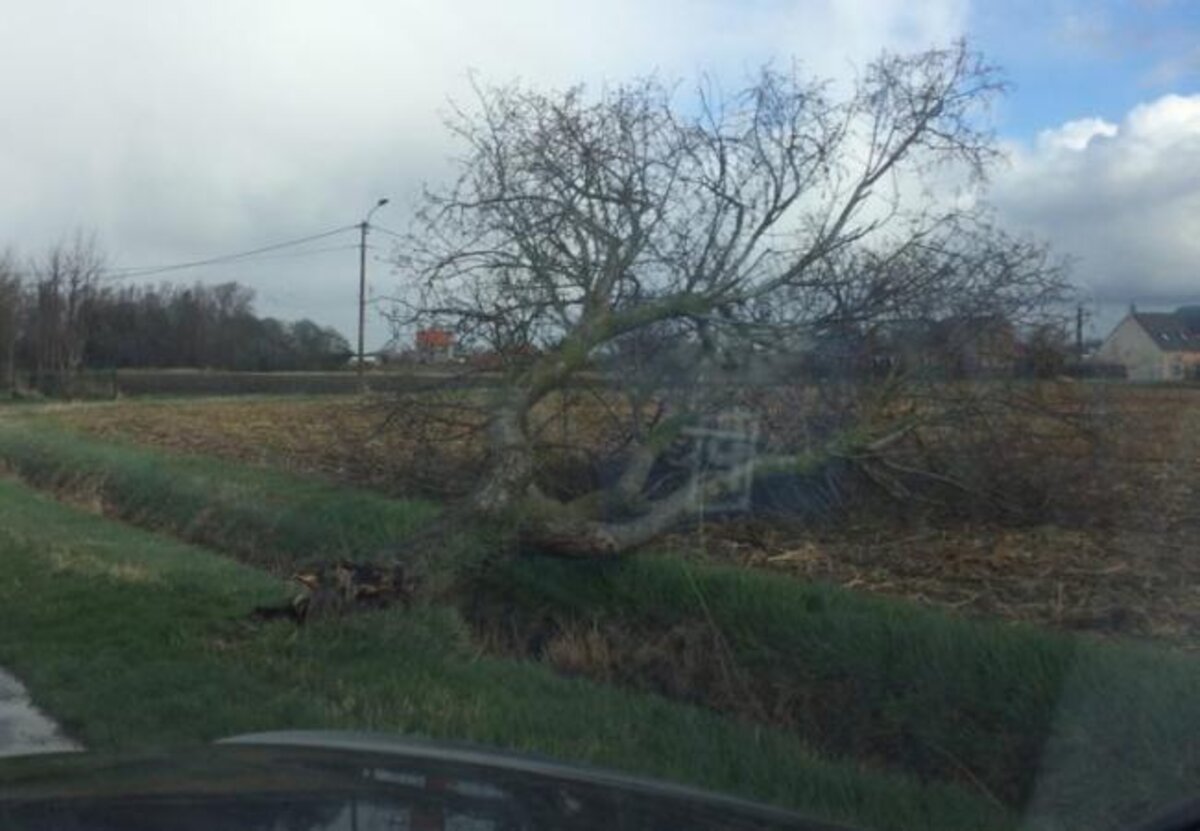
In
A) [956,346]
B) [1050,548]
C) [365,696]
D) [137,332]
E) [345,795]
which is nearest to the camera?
[345,795]

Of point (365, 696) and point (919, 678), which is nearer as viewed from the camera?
point (365, 696)

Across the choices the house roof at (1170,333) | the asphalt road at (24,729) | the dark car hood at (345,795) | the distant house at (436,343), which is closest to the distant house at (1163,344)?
the house roof at (1170,333)

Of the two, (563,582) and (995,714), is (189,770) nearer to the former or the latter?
(995,714)

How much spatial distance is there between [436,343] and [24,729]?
21.1 ft

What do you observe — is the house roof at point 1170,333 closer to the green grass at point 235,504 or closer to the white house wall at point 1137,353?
the white house wall at point 1137,353

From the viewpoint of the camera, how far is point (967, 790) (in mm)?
7355

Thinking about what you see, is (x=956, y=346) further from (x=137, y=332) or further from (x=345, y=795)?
(x=137, y=332)

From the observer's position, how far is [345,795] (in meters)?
3.57

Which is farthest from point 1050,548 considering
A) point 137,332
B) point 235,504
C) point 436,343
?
point 137,332

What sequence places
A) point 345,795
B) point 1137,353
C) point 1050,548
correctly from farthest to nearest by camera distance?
point 1137,353 → point 1050,548 → point 345,795

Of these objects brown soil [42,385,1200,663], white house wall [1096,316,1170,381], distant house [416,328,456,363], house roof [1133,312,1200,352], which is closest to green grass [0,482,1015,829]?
brown soil [42,385,1200,663]

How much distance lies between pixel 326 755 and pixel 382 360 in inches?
433

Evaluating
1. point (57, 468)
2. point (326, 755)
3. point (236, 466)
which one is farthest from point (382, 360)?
point (57, 468)

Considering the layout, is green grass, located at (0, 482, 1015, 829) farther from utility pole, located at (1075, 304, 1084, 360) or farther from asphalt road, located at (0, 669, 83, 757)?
utility pole, located at (1075, 304, 1084, 360)
